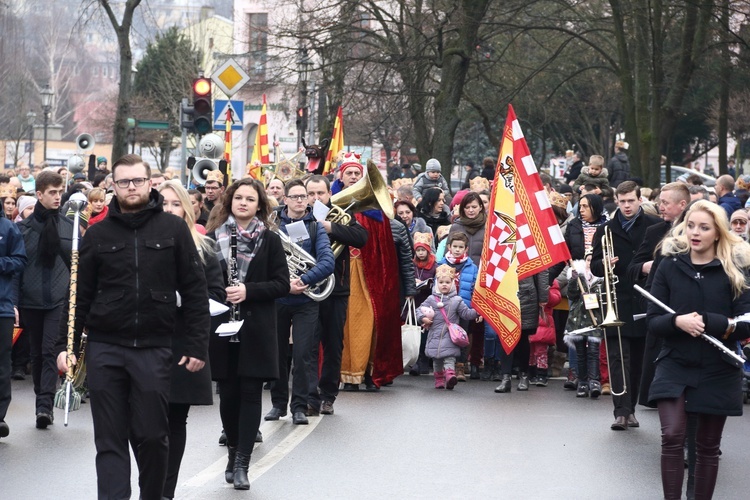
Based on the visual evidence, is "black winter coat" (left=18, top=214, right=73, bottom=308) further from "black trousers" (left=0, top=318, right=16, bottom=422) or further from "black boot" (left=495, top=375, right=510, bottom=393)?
"black boot" (left=495, top=375, right=510, bottom=393)

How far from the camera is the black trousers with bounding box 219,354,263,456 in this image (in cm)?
871

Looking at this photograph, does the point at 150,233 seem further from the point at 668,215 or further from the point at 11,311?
the point at 668,215

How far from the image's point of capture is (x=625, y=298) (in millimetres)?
11766

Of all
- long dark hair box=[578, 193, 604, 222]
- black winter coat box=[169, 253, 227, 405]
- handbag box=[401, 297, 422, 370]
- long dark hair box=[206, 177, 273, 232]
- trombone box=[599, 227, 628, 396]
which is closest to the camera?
black winter coat box=[169, 253, 227, 405]

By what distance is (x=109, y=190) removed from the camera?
16.6 m

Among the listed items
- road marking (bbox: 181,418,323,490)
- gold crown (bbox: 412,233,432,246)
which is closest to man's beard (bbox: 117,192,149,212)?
road marking (bbox: 181,418,323,490)

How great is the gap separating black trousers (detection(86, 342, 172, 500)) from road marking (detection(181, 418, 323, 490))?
164 cm

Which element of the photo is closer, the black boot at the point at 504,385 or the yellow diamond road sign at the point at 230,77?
the black boot at the point at 504,385

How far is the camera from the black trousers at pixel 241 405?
8.71 meters

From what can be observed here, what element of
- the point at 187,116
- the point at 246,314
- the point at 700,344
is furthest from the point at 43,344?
the point at 187,116

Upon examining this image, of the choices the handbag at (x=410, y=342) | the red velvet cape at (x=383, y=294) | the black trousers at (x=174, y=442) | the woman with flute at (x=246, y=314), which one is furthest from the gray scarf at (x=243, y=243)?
the handbag at (x=410, y=342)

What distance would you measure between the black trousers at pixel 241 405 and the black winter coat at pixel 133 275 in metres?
1.61

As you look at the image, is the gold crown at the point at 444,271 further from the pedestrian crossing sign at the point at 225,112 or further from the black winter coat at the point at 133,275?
the black winter coat at the point at 133,275

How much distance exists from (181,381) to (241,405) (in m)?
1.29
